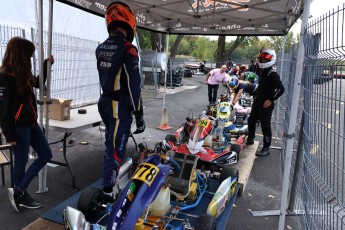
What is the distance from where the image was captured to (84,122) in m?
4.38

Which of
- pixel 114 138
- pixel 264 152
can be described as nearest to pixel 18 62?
pixel 114 138

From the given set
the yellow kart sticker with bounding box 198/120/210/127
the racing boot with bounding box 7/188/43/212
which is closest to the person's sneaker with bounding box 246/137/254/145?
the yellow kart sticker with bounding box 198/120/210/127

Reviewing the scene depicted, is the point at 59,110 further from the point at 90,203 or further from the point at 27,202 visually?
the point at 90,203

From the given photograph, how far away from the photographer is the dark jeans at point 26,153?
3188mm

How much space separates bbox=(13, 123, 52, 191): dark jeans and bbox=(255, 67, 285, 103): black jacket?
12.8 ft

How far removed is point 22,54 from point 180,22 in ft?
14.4

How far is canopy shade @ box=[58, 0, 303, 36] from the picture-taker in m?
5.12

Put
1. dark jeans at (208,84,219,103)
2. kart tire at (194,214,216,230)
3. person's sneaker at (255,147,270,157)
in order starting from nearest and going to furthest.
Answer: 1. kart tire at (194,214,216,230)
2. person's sneaker at (255,147,270,157)
3. dark jeans at (208,84,219,103)

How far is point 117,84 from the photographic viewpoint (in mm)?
3049

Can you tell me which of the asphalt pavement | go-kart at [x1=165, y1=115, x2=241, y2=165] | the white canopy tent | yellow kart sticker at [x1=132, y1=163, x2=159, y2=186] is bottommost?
the asphalt pavement

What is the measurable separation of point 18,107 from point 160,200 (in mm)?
1729

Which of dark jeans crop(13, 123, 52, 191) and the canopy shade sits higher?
the canopy shade

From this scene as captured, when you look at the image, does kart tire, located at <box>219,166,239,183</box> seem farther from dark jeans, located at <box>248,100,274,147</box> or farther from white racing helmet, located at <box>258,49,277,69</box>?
white racing helmet, located at <box>258,49,277,69</box>

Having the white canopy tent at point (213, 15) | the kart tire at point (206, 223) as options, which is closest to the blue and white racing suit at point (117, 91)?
the kart tire at point (206, 223)
